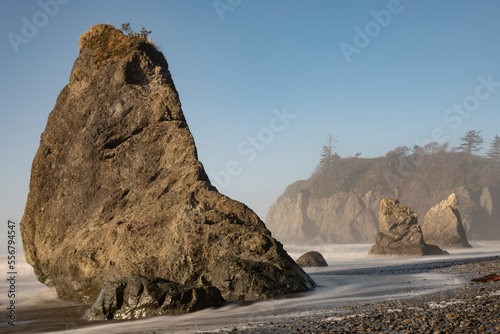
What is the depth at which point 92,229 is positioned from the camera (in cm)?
1278

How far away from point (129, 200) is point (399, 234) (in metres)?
32.1

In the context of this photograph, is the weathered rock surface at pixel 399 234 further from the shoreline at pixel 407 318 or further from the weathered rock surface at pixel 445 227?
the shoreline at pixel 407 318

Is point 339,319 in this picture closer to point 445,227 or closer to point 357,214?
point 445,227

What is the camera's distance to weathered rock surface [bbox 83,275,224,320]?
8367 mm

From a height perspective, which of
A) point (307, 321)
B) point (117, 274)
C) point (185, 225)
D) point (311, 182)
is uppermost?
point (311, 182)

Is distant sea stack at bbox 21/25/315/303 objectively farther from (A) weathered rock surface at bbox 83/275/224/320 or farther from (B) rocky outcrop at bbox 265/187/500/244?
(B) rocky outcrop at bbox 265/187/500/244

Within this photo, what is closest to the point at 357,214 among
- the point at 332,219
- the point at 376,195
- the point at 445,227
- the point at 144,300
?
the point at 332,219

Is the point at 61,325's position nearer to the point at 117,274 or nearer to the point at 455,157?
the point at 117,274

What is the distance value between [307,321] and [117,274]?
6338 mm

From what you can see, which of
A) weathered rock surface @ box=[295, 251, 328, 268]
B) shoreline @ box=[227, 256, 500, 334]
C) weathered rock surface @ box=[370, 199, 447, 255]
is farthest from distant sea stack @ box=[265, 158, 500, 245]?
shoreline @ box=[227, 256, 500, 334]

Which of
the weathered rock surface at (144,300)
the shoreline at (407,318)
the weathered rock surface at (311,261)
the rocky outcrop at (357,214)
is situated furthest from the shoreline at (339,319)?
the rocky outcrop at (357,214)

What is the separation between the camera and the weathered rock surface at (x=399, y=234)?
37.9m

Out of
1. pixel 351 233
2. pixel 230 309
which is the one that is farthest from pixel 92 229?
pixel 351 233

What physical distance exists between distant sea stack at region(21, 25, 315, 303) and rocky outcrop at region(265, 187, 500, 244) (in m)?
64.8
